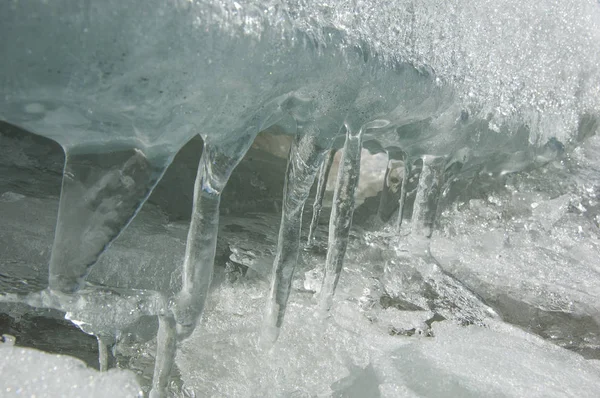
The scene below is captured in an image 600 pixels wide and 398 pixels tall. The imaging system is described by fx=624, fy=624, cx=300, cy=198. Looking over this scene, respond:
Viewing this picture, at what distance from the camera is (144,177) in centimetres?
88

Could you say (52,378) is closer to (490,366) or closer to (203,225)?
(203,225)

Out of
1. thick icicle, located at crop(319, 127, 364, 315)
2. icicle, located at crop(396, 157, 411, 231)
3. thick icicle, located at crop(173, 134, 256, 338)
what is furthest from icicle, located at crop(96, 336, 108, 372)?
icicle, located at crop(396, 157, 411, 231)

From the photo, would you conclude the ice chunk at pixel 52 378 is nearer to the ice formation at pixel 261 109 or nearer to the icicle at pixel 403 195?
the ice formation at pixel 261 109

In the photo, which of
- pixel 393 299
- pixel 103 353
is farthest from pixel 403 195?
pixel 103 353

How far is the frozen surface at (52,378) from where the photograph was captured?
2.50ft

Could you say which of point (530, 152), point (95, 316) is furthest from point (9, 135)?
point (530, 152)

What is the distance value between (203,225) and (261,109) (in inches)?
8.6

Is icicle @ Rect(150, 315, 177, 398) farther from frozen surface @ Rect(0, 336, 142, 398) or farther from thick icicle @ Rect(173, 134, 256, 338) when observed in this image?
frozen surface @ Rect(0, 336, 142, 398)

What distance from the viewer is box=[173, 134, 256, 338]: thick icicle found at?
996 millimetres

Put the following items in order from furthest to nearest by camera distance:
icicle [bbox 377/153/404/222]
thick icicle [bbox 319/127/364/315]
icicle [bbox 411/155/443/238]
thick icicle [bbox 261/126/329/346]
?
1. icicle [bbox 377/153/404/222]
2. icicle [bbox 411/155/443/238]
3. thick icicle [bbox 319/127/364/315]
4. thick icicle [bbox 261/126/329/346]

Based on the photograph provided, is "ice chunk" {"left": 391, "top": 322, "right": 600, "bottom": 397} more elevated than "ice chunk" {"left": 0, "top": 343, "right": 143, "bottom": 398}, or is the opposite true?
"ice chunk" {"left": 0, "top": 343, "right": 143, "bottom": 398}

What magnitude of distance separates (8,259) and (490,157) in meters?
1.30

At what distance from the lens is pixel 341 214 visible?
52.6 inches

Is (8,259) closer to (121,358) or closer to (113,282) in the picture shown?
(113,282)
